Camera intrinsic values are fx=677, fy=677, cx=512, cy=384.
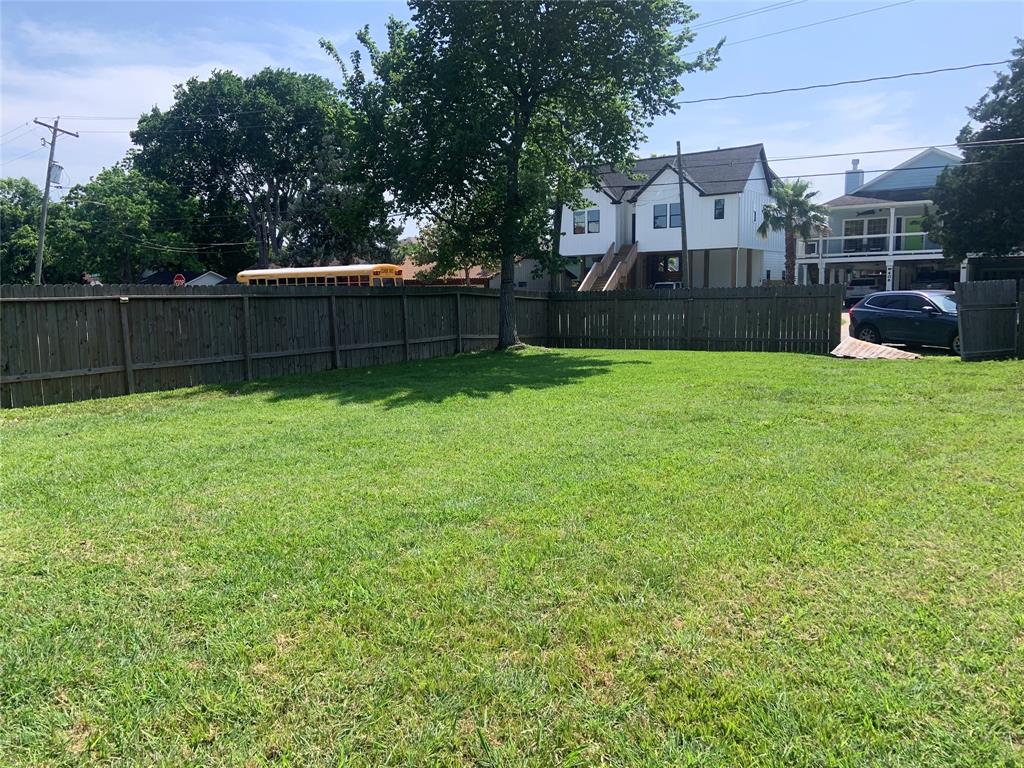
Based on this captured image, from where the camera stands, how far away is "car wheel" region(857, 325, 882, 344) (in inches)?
655

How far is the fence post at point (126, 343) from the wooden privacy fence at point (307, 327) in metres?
0.01

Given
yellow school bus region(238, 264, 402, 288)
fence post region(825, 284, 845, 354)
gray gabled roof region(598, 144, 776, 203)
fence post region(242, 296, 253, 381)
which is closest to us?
fence post region(242, 296, 253, 381)

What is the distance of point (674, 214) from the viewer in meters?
35.2

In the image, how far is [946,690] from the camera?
2.45m

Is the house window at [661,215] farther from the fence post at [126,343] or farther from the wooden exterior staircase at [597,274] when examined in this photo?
the fence post at [126,343]

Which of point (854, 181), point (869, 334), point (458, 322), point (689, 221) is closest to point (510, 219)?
point (458, 322)

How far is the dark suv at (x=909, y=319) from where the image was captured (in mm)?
15023

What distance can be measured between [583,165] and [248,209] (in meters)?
33.9

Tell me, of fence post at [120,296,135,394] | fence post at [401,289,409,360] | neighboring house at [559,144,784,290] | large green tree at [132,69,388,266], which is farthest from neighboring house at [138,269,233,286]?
fence post at [120,296,135,394]

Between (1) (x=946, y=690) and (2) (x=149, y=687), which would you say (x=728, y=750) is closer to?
(1) (x=946, y=690)

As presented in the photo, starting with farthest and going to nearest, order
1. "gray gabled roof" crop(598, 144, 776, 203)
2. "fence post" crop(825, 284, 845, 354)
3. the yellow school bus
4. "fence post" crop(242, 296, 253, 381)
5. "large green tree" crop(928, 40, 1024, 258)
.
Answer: "gray gabled roof" crop(598, 144, 776, 203) < "large green tree" crop(928, 40, 1024, 258) < the yellow school bus < "fence post" crop(825, 284, 845, 354) < "fence post" crop(242, 296, 253, 381)

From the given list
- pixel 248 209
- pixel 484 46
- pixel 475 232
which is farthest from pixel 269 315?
pixel 248 209

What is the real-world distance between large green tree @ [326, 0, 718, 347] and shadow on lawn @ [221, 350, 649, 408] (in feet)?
12.2

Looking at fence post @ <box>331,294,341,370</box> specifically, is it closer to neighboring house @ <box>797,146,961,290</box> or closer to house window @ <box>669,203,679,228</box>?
house window @ <box>669,203,679,228</box>
